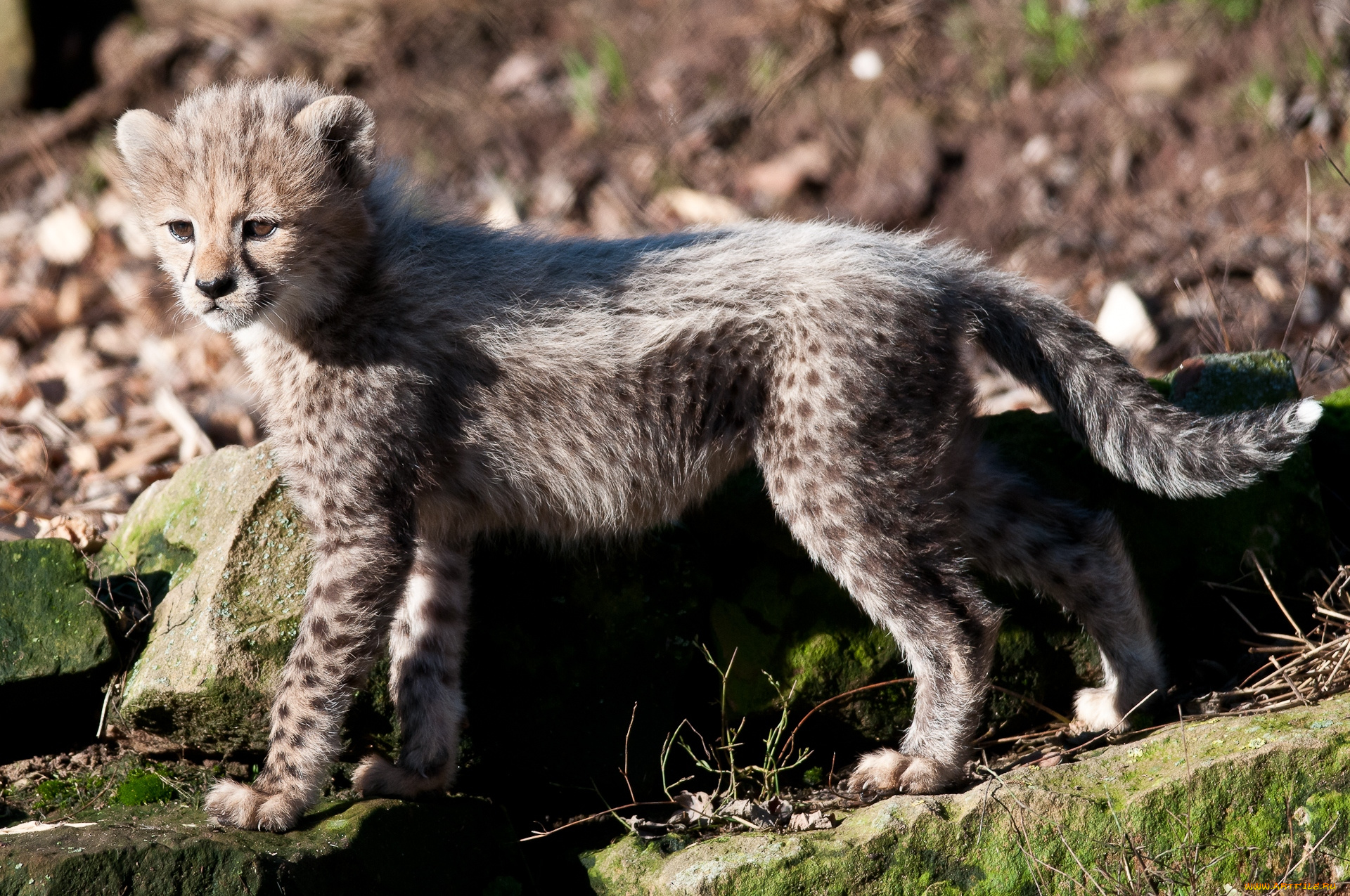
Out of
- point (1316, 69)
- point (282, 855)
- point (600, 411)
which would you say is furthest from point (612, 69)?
point (282, 855)

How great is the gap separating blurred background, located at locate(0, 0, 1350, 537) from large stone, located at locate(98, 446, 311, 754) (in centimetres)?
205

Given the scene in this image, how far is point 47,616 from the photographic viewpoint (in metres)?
4.47

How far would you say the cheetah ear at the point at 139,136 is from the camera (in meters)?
4.32

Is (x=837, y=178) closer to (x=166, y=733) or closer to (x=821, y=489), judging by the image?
(x=821, y=489)

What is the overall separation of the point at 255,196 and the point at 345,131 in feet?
1.39

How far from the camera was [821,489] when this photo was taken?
425 cm

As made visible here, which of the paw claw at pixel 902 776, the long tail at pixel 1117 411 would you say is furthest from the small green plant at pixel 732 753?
the long tail at pixel 1117 411

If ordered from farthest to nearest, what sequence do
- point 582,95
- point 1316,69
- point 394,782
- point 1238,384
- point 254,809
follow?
point 582,95, point 1316,69, point 1238,384, point 394,782, point 254,809

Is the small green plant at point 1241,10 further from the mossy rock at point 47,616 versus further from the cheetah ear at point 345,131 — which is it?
the mossy rock at point 47,616

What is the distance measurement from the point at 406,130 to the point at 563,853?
6879 millimetres

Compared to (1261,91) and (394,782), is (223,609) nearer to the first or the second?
(394,782)

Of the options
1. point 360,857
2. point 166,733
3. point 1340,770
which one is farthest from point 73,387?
point 1340,770

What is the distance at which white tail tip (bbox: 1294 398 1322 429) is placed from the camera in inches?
164

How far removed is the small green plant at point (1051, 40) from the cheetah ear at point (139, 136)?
6963 millimetres
